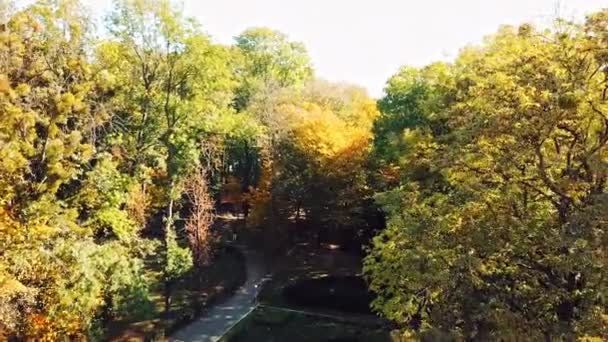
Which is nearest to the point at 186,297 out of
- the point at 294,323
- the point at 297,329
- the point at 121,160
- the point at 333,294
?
the point at 294,323

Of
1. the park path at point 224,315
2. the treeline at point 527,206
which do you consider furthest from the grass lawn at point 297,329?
the treeline at point 527,206

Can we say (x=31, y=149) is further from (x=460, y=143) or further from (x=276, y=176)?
(x=276, y=176)

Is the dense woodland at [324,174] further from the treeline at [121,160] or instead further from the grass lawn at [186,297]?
the grass lawn at [186,297]

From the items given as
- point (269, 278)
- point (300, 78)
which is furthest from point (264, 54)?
point (269, 278)

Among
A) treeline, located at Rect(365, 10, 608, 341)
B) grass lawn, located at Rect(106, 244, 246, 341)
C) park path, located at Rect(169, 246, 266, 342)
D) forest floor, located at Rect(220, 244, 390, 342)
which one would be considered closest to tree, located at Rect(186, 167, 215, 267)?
grass lawn, located at Rect(106, 244, 246, 341)

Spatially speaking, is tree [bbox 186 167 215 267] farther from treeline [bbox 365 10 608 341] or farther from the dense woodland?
treeline [bbox 365 10 608 341]

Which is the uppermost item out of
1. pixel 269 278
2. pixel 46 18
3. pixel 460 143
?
pixel 46 18

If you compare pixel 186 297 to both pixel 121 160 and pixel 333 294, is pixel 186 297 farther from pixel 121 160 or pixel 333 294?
pixel 333 294
